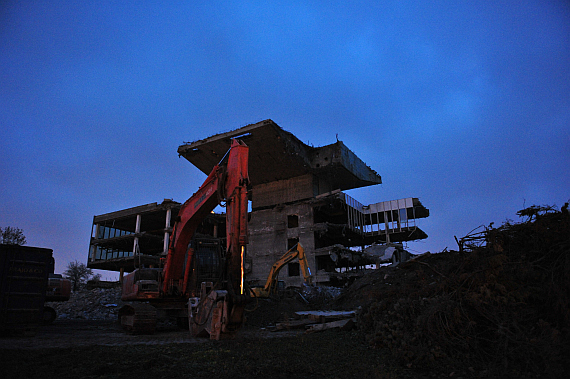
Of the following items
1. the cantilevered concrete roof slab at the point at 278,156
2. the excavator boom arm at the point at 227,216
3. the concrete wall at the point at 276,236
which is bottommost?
the excavator boom arm at the point at 227,216

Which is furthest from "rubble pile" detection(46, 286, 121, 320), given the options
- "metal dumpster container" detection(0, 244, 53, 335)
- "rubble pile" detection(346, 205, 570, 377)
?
"rubble pile" detection(346, 205, 570, 377)

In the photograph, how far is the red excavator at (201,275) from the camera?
25.7ft

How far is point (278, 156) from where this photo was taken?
36781 millimetres

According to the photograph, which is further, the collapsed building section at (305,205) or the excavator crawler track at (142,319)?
the collapsed building section at (305,205)

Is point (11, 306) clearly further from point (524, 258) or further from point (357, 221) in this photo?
point (357, 221)

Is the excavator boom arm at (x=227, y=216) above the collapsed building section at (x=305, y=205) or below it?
below

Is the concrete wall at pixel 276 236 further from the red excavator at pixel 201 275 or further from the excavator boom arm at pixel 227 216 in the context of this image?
the excavator boom arm at pixel 227 216

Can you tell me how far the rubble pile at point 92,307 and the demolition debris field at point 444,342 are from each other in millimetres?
16010

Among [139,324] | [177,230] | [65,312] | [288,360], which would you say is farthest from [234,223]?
[65,312]

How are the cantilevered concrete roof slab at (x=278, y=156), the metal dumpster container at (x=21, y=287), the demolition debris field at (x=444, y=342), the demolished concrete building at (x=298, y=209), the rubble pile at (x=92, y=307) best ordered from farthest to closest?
the demolished concrete building at (x=298, y=209), the cantilevered concrete roof slab at (x=278, y=156), the rubble pile at (x=92, y=307), the metal dumpster container at (x=21, y=287), the demolition debris field at (x=444, y=342)

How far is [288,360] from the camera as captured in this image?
6633 millimetres

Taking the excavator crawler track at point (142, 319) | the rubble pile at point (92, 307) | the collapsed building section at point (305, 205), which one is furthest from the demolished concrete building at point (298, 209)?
the excavator crawler track at point (142, 319)

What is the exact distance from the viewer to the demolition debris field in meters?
5.62

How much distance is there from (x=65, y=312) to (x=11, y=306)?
1464 cm
